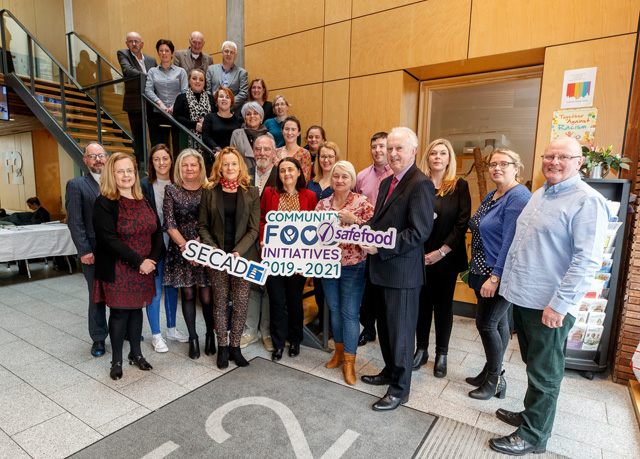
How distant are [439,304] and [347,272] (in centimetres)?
78

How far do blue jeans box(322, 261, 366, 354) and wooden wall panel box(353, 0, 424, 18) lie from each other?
10.7 ft

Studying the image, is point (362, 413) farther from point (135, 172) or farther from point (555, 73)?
point (555, 73)

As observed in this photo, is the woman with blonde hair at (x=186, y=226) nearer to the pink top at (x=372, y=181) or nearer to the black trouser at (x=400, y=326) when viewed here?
the pink top at (x=372, y=181)

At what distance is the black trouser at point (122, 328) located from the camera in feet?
8.55

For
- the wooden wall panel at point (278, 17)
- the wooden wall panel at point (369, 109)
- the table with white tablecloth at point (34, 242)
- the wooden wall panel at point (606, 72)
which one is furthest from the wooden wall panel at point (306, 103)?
the table with white tablecloth at point (34, 242)

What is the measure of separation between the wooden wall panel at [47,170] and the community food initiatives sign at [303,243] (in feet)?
29.8

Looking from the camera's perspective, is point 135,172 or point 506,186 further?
point 135,172

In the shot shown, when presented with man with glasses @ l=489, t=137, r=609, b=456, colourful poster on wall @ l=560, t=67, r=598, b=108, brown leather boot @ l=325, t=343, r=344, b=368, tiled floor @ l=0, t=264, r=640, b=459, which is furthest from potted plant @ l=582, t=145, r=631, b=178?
brown leather boot @ l=325, t=343, r=344, b=368

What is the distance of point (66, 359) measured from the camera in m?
2.99

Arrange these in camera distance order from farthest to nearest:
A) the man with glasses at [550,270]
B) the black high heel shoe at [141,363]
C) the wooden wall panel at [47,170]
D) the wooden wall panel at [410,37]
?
the wooden wall panel at [47,170], the wooden wall panel at [410,37], the black high heel shoe at [141,363], the man with glasses at [550,270]

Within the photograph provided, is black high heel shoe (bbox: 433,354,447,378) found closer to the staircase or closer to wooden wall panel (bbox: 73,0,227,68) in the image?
the staircase

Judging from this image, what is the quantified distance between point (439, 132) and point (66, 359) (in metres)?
4.54

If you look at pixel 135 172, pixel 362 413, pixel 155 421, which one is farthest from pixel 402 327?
pixel 135 172

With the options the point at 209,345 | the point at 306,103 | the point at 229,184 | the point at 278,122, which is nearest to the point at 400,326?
the point at 229,184
